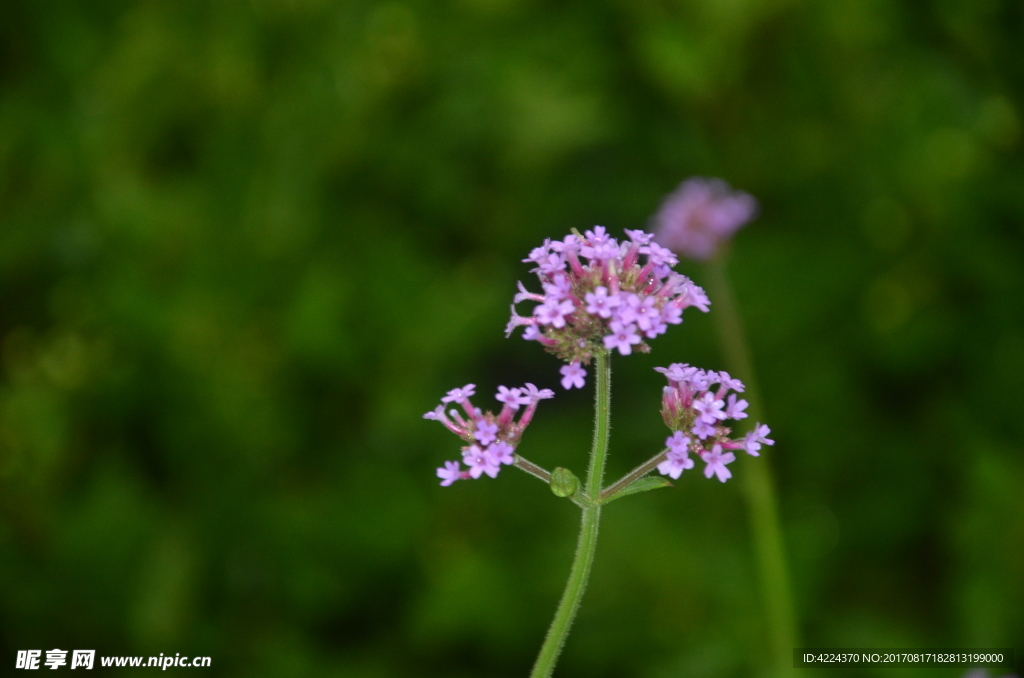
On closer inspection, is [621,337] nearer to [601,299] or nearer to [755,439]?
[601,299]

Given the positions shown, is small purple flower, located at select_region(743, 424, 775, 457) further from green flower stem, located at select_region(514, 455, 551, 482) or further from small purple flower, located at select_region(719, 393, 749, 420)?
green flower stem, located at select_region(514, 455, 551, 482)

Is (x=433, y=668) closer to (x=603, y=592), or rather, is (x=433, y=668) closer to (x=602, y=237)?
(x=603, y=592)

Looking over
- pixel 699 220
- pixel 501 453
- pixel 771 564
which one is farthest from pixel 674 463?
pixel 699 220

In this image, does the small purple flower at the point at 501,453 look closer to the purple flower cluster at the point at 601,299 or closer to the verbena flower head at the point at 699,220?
the purple flower cluster at the point at 601,299

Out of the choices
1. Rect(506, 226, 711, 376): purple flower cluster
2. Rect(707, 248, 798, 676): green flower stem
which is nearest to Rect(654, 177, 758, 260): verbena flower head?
Rect(707, 248, 798, 676): green flower stem

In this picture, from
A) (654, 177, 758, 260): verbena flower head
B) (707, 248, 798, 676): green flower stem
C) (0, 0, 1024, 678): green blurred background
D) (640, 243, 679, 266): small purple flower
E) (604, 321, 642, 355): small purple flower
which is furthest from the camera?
(0, 0, 1024, 678): green blurred background

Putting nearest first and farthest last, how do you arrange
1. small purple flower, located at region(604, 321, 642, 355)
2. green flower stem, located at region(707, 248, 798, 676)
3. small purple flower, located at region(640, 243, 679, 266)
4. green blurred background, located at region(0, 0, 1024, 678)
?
small purple flower, located at region(604, 321, 642, 355) → small purple flower, located at region(640, 243, 679, 266) → green flower stem, located at region(707, 248, 798, 676) → green blurred background, located at region(0, 0, 1024, 678)

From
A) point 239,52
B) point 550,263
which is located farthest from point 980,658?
point 239,52

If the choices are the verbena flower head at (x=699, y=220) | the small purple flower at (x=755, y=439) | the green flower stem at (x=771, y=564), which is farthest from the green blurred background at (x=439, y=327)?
the small purple flower at (x=755, y=439)
